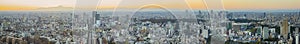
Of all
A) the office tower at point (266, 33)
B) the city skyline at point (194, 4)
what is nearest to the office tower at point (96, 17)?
the city skyline at point (194, 4)

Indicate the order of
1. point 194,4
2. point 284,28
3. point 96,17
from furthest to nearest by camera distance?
point 96,17
point 194,4
point 284,28

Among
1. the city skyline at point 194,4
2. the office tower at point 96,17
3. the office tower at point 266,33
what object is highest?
the city skyline at point 194,4

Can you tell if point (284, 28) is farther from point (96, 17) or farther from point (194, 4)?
point (96, 17)

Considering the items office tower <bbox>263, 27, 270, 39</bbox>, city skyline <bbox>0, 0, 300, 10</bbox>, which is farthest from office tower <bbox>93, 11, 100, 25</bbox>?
office tower <bbox>263, 27, 270, 39</bbox>

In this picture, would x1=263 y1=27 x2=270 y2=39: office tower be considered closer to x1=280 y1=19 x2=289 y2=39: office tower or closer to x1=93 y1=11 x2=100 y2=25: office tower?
x1=280 y1=19 x2=289 y2=39: office tower

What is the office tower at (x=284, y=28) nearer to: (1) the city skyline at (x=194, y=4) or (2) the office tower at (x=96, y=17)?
(1) the city skyline at (x=194, y=4)

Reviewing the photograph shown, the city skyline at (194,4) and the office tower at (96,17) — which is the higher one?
the city skyline at (194,4)

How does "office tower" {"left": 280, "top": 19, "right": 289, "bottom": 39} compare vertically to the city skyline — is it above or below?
below

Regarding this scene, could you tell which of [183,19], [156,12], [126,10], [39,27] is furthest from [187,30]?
[39,27]

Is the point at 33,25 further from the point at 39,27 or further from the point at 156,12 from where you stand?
the point at 156,12

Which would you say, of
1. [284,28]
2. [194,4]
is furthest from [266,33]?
[194,4]

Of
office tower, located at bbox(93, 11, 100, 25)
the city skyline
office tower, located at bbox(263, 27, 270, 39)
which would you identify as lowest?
office tower, located at bbox(263, 27, 270, 39)

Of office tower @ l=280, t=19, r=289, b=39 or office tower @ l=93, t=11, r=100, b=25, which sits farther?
office tower @ l=93, t=11, r=100, b=25
